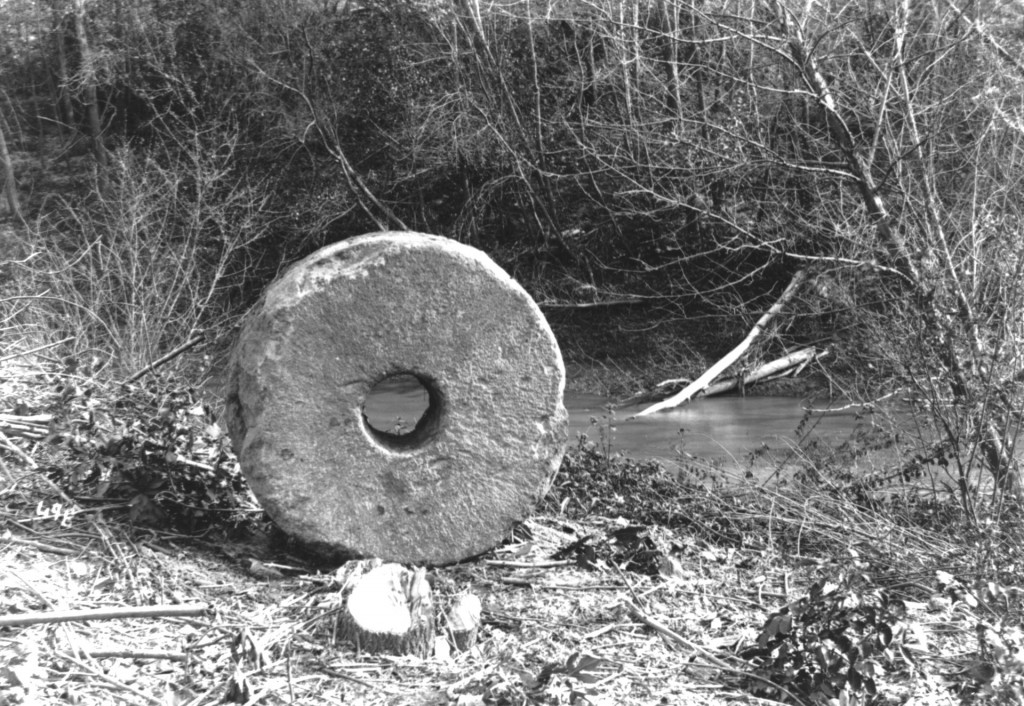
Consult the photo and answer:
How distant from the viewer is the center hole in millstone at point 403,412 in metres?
4.04

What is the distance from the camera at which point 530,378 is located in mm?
4051

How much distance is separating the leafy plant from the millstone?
1.17m

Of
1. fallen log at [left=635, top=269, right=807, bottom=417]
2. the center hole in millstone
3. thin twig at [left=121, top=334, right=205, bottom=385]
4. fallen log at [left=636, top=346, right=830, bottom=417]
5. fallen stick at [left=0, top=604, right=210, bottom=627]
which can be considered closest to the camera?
fallen stick at [left=0, top=604, right=210, bottom=627]

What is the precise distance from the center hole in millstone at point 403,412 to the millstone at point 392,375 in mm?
18

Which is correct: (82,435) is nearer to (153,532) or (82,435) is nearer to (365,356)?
(153,532)

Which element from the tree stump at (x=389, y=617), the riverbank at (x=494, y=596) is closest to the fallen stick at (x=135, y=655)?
the riverbank at (x=494, y=596)

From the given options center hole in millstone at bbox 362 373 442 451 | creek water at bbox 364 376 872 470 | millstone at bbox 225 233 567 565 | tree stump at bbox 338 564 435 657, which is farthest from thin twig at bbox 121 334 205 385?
creek water at bbox 364 376 872 470

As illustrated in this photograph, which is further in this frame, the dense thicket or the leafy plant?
the dense thicket

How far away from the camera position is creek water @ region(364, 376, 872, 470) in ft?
26.9

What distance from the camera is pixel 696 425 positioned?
Result: 376 inches

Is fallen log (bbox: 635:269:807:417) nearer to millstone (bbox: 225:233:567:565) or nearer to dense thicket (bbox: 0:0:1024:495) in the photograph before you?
dense thicket (bbox: 0:0:1024:495)

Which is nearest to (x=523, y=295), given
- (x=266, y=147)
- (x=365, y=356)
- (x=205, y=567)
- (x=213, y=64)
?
(x=365, y=356)

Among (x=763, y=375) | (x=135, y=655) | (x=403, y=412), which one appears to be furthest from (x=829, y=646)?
(x=763, y=375)

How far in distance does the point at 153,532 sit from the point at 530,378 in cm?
144
